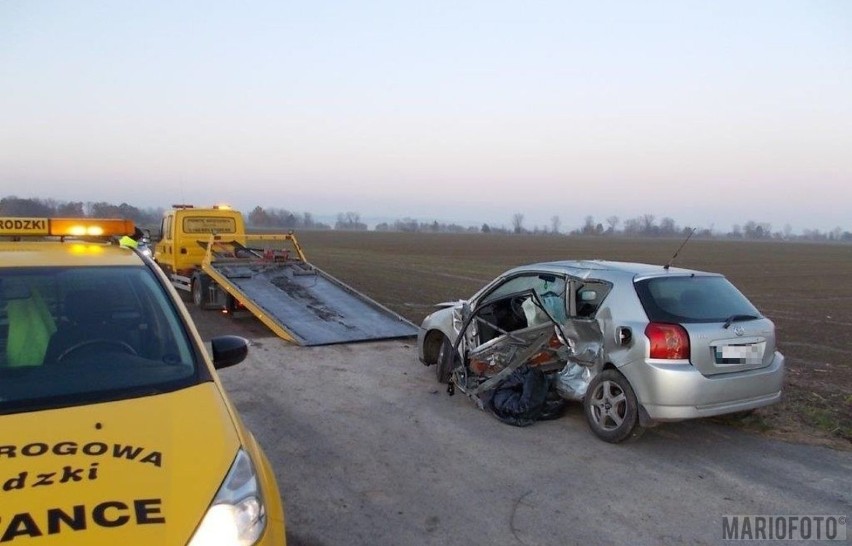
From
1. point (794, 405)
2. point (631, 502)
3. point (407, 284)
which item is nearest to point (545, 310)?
point (631, 502)

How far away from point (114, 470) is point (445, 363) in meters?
5.37

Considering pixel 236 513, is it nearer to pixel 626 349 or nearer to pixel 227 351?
pixel 227 351

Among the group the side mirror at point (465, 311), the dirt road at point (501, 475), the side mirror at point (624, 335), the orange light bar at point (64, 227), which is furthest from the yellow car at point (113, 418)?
the side mirror at point (465, 311)

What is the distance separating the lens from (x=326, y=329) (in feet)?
32.8

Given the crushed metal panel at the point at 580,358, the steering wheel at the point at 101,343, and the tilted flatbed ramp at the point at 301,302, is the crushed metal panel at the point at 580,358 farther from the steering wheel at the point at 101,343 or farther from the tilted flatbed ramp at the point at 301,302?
the tilted flatbed ramp at the point at 301,302

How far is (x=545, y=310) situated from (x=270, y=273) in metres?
7.52

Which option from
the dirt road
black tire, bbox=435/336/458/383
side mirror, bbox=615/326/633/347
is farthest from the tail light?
black tire, bbox=435/336/458/383

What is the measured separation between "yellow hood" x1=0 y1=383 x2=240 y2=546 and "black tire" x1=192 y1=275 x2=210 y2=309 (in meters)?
11.0

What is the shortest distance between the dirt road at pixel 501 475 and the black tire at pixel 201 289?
6876 mm

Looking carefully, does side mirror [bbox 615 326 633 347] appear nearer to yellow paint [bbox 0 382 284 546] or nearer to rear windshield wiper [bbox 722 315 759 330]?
rear windshield wiper [bbox 722 315 759 330]

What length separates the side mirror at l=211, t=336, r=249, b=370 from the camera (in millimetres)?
3641

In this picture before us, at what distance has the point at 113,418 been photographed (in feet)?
8.61

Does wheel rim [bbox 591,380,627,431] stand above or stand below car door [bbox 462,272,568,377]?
below

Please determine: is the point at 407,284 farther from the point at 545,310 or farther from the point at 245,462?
the point at 245,462
